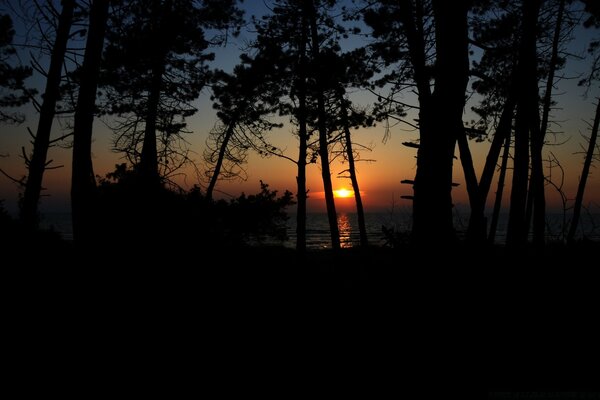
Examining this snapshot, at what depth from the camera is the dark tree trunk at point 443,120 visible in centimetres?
510

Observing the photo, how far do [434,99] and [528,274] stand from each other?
383cm

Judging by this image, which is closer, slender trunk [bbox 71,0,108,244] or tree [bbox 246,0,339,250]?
slender trunk [bbox 71,0,108,244]

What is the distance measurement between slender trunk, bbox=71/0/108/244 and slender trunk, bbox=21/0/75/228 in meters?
1.95

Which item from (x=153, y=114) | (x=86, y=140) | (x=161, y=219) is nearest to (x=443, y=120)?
(x=161, y=219)

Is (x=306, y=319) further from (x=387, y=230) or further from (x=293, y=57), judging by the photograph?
(x=293, y=57)

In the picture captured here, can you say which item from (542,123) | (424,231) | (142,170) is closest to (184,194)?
(142,170)

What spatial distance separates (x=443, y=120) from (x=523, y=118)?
4055 millimetres

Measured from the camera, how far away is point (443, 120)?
5.21 meters

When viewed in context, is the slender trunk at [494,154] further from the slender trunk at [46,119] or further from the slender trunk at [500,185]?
the slender trunk at [46,119]

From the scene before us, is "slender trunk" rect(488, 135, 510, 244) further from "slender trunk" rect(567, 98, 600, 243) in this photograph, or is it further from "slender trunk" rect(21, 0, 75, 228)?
"slender trunk" rect(21, 0, 75, 228)

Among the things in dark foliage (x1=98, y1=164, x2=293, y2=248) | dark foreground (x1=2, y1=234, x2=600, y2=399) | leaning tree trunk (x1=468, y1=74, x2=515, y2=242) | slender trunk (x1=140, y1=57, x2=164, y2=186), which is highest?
slender trunk (x1=140, y1=57, x2=164, y2=186)

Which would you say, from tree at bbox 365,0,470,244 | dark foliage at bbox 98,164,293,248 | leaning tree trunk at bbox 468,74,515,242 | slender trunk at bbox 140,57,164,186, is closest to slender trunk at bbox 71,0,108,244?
dark foliage at bbox 98,164,293,248

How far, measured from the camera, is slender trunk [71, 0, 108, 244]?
6.11m

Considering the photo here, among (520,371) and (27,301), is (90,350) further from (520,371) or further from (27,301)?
(520,371)
